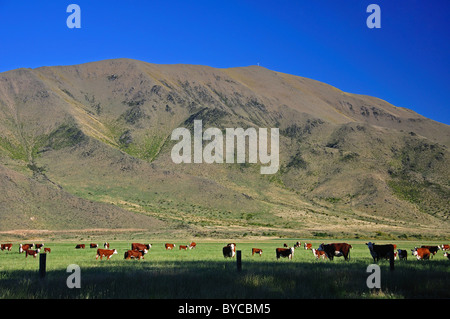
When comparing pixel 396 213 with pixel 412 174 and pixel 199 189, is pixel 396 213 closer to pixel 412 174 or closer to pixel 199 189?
pixel 412 174

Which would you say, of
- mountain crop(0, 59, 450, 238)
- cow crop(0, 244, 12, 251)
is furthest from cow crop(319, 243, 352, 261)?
mountain crop(0, 59, 450, 238)

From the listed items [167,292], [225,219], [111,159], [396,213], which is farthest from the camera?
[111,159]

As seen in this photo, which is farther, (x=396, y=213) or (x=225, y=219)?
(x=396, y=213)

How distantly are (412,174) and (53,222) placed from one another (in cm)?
12050

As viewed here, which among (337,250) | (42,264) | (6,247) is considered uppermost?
(42,264)

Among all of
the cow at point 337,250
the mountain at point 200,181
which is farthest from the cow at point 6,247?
the mountain at point 200,181

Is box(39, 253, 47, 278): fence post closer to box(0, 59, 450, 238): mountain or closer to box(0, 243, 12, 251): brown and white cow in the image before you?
box(0, 243, 12, 251): brown and white cow

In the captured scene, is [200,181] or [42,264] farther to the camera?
[200,181]

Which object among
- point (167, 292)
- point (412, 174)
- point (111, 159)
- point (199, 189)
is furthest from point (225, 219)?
point (167, 292)

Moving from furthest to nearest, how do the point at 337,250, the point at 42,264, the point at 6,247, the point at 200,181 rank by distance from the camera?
the point at 200,181, the point at 6,247, the point at 337,250, the point at 42,264

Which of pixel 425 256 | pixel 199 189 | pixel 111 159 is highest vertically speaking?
pixel 111 159

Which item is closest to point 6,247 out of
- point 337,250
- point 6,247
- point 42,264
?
point 6,247

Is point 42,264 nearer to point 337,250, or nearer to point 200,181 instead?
point 337,250
